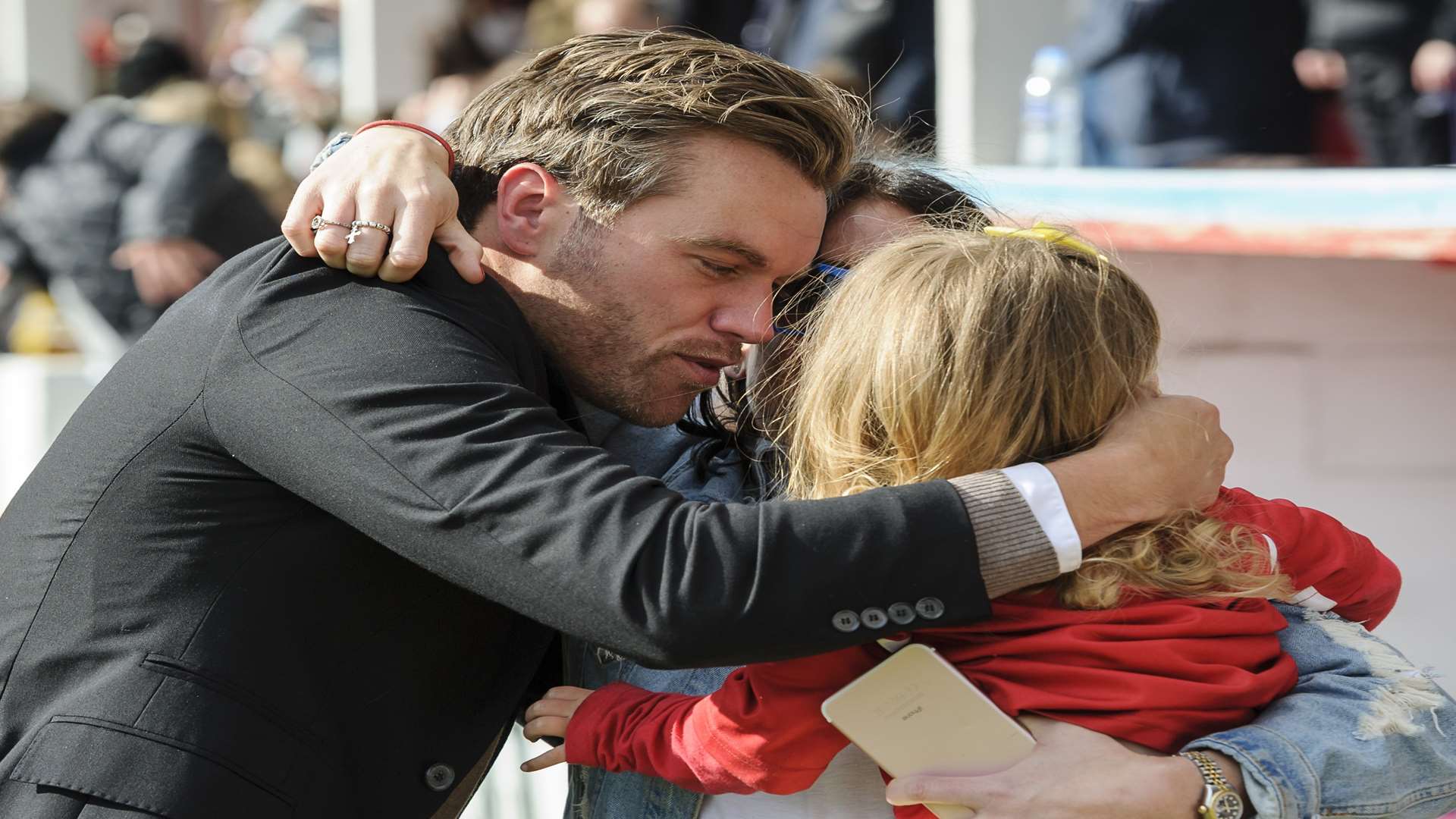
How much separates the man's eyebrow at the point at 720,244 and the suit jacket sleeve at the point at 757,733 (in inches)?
26.1

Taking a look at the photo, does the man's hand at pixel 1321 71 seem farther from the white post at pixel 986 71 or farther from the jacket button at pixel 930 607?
the jacket button at pixel 930 607

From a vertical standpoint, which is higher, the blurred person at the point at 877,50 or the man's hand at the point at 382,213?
the man's hand at the point at 382,213

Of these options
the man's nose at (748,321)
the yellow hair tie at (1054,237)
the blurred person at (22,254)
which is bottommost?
the blurred person at (22,254)

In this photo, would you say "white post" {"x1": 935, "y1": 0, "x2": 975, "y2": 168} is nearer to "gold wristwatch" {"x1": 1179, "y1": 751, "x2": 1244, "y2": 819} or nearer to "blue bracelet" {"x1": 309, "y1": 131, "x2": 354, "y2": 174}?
"blue bracelet" {"x1": 309, "y1": 131, "x2": 354, "y2": 174}

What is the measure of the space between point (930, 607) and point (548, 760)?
2.00ft

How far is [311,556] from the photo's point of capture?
1730mm

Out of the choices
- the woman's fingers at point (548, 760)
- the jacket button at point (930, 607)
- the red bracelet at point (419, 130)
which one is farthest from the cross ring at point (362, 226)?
the jacket button at point (930, 607)

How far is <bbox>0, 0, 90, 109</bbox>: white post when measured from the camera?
27.7 ft

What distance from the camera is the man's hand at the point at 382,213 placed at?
1719mm

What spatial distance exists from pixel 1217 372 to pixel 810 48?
205 cm

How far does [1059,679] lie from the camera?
152cm

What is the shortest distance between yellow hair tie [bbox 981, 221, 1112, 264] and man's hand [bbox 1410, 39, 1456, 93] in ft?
8.17

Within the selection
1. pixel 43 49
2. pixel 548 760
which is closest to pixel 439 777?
pixel 548 760

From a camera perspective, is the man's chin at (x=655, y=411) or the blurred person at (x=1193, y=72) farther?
the blurred person at (x=1193, y=72)
